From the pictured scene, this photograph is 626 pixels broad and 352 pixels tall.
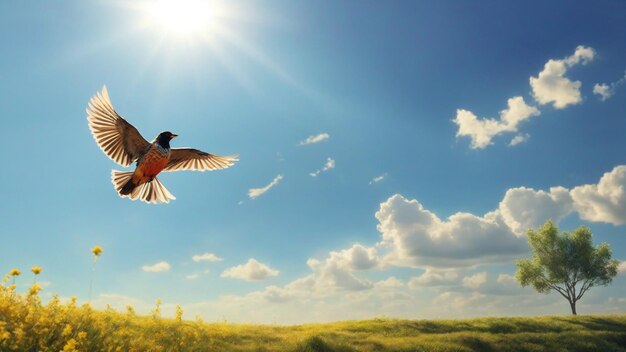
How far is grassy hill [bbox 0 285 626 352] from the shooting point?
383 inches

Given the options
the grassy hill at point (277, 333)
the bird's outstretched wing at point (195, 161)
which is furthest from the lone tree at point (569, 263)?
the bird's outstretched wing at point (195, 161)

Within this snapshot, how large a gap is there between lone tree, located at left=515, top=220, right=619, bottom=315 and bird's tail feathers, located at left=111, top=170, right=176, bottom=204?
40942 mm

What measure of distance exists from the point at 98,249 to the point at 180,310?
12.2 ft

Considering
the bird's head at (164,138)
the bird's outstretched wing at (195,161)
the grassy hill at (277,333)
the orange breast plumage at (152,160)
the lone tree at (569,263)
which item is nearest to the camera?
the grassy hill at (277,333)

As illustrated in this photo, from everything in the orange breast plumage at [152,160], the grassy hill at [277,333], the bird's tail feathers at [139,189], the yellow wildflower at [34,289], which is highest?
the orange breast plumage at [152,160]

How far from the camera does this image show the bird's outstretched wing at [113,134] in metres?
11.5

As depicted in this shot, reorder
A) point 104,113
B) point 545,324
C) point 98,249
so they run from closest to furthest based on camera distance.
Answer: point 98,249 < point 104,113 < point 545,324

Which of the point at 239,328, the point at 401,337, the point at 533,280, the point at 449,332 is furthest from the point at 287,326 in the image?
the point at 533,280

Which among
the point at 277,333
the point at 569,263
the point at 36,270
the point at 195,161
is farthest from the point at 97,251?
the point at 569,263

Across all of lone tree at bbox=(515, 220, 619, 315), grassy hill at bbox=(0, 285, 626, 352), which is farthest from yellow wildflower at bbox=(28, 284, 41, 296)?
lone tree at bbox=(515, 220, 619, 315)

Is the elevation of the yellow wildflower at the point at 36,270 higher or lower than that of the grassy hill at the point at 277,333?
higher

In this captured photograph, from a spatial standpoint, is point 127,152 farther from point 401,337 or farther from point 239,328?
point 401,337

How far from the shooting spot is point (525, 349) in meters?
21.5

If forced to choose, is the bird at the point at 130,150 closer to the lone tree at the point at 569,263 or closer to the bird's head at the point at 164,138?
the bird's head at the point at 164,138
